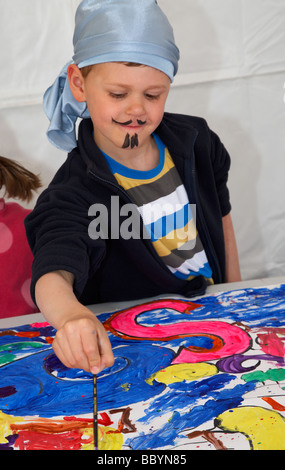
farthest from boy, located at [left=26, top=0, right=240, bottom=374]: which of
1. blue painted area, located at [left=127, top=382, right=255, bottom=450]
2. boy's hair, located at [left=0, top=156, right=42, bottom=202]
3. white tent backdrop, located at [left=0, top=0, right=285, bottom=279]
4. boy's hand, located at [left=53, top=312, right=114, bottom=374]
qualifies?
white tent backdrop, located at [left=0, top=0, right=285, bottom=279]

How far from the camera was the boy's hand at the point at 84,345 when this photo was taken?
26.6 inches

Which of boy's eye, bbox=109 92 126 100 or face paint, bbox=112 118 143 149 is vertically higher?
boy's eye, bbox=109 92 126 100

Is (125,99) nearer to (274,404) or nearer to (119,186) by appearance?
(119,186)

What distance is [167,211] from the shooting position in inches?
43.3

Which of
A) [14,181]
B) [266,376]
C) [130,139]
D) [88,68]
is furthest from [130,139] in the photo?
[14,181]

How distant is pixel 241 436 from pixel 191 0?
1666mm

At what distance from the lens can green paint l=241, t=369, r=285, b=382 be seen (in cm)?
71

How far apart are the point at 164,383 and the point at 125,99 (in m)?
0.45

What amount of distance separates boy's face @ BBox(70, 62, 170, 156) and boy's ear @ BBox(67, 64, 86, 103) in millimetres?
14

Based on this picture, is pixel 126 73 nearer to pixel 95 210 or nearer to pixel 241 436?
pixel 95 210

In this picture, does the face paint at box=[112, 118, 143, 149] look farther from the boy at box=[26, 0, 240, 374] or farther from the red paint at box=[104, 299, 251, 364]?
the red paint at box=[104, 299, 251, 364]

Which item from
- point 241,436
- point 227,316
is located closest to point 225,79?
point 227,316

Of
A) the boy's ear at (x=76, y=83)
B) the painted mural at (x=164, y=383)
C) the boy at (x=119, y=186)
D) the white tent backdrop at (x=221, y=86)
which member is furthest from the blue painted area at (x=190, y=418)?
the white tent backdrop at (x=221, y=86)
